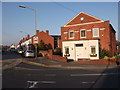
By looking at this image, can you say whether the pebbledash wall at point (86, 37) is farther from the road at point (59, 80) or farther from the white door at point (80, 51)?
the road at point (59, 80)

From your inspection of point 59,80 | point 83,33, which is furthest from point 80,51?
point 59,80

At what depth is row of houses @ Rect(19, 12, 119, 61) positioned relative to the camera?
28.1 m

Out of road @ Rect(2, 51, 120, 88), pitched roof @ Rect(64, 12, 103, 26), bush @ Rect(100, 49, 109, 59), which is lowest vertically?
road @ Rect(2, 51, 120, 88)

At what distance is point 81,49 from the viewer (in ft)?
96.3

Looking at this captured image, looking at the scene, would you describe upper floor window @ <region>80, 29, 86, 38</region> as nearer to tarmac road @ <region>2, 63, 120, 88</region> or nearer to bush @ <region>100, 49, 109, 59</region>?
bush @ <region>100, 49, 109, 59</region>

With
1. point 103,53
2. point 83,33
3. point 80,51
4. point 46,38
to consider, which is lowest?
point 103,53

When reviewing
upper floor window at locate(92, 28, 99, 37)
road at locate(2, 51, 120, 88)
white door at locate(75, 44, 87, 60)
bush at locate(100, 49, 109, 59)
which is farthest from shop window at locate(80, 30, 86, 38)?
road at locate(2, 51, 120, 88)

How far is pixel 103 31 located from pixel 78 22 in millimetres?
5221

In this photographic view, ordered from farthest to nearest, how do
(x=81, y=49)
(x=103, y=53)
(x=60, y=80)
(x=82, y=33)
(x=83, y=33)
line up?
(x=82, y=33) < (x=83, y=33) < (x=81, y=49) < (x=103, y=53) < (x=60, y=80)

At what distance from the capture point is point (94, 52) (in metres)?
28.1

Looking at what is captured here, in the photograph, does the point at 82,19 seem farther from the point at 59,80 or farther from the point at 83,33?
the point at 59,80

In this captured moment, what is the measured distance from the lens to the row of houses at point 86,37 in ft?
92.3

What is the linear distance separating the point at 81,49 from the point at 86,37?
8.07ft

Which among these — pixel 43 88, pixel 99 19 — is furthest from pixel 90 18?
pixel 43 88
